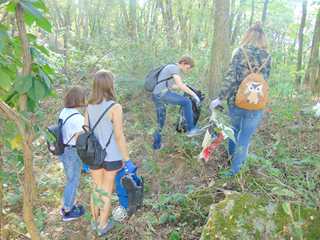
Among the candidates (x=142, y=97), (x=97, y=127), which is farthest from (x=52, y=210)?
(x=142, y=97)

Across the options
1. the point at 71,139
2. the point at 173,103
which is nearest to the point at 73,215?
the point at 71,139

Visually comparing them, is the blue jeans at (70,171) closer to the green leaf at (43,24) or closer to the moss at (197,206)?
the moss at (197,206)

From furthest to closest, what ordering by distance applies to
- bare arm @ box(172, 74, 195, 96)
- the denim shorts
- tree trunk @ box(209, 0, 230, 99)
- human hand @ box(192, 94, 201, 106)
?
tree trunk @ box(209, 0, 230, 99), human hand @ box(192, 94, 201, 106), bare arm @ box(172, 74, 195, 96), the denim shorts

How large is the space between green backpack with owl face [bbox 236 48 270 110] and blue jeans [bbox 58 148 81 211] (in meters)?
2.45

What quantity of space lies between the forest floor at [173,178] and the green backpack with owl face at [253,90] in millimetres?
506

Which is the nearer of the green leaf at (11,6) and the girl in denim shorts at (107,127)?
the green leaf at (11,6)

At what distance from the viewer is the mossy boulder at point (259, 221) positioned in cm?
165

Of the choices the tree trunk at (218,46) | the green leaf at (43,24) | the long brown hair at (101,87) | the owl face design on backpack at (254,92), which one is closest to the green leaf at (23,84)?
the green leaf at (43,24)

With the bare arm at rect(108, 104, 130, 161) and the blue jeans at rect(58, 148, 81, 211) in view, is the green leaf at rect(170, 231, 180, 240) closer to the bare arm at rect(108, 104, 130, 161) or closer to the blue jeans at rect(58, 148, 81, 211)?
the bare arm at rect(108, 104, 130, 161)

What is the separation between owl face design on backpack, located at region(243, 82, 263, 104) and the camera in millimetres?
2543

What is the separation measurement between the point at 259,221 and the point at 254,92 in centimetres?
153

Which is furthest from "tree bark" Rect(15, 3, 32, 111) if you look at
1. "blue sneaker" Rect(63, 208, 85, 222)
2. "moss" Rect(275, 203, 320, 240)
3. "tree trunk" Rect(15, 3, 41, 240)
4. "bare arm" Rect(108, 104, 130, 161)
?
"moss" Rect(275, 203, 320, 240)

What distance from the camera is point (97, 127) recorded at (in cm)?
232

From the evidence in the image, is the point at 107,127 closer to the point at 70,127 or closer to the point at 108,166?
the point at 108,166
